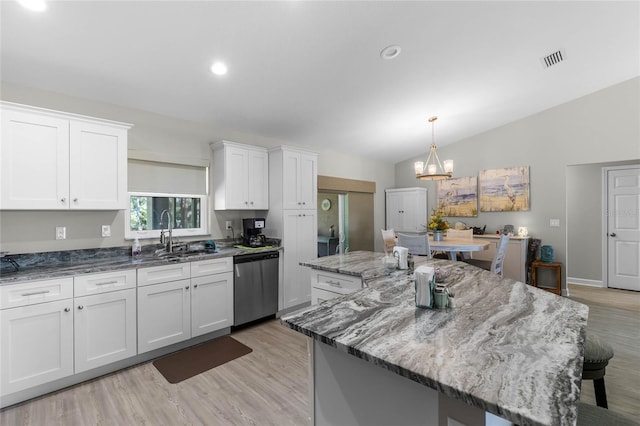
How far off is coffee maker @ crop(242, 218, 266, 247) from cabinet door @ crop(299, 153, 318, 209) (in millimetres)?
671

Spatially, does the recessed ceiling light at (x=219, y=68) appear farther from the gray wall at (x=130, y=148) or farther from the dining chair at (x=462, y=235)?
the dining chair at (x=462, y=235)

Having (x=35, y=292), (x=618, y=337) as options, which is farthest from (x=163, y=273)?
(x=618, y=337)

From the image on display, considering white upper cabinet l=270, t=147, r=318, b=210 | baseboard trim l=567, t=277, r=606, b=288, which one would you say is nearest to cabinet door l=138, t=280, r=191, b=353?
white upper cabinet l=270, t=147, r=318, b=210

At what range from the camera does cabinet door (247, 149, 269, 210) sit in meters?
3.80

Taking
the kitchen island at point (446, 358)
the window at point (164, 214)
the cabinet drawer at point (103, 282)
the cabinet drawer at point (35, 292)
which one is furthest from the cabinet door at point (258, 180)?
the kitchen island at point (446, 358)

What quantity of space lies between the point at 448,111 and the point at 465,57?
139cm

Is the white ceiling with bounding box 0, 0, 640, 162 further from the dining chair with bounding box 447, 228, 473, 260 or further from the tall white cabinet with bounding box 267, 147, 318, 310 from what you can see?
the dining chair with bounding box 447, 228, 473, 260

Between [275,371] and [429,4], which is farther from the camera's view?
[275,371]

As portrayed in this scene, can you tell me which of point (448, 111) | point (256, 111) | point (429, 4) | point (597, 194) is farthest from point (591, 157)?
point (256, 111)

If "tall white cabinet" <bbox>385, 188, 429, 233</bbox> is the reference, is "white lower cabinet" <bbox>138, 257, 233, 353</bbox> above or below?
below

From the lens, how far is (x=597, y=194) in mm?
5156

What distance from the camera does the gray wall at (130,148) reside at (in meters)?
2.49

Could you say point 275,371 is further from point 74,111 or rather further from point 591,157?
point 591,157

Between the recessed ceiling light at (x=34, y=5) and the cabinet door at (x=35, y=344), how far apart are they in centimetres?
201
